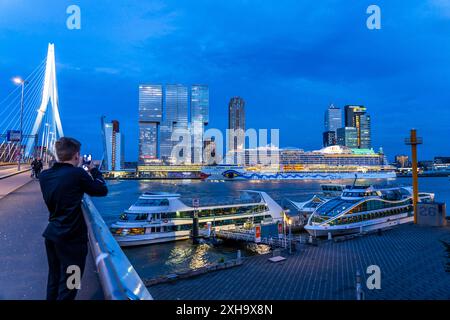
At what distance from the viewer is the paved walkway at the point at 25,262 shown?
8.54 feet

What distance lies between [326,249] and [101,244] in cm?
1491

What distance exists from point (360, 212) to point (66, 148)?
25.7 meters

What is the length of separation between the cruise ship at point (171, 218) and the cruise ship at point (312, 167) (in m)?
79.7

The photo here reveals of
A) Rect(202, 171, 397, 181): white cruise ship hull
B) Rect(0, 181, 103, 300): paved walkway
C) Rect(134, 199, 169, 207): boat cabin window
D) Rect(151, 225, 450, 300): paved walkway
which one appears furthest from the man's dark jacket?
Rect(202, 171, 397, 181): white cruise ship hull

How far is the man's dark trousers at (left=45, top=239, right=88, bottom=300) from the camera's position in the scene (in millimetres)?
2176

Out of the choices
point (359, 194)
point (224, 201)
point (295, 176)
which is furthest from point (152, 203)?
point (295, 176)

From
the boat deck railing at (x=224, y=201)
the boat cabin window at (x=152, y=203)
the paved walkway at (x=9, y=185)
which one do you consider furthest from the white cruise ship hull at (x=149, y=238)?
the paved walkway at (x=9, y=185)

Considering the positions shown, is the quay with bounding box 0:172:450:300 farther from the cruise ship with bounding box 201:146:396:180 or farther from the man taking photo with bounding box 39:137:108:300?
the cruise ship with bounding box 201:146:396:180

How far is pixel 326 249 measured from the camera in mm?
15570

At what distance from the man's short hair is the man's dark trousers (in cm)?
63

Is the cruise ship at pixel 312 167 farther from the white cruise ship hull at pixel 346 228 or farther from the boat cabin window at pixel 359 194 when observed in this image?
the white cruise ship hull at pixel 346 228
